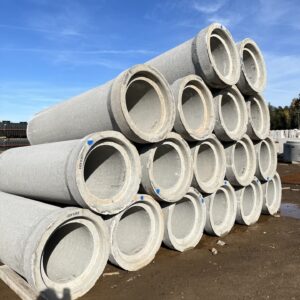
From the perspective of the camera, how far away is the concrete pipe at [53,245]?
3635 millimetres

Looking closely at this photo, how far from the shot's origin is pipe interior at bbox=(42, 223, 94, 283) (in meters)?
4.35

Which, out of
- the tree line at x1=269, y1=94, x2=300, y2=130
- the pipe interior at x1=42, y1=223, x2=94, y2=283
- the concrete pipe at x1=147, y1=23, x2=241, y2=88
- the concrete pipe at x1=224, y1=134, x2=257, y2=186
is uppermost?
the tree line at x1=269, y1=94, x2=300, y2=130

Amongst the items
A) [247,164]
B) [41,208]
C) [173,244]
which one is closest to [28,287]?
[41,208]

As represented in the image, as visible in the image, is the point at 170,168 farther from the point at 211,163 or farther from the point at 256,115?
the point at 256,115

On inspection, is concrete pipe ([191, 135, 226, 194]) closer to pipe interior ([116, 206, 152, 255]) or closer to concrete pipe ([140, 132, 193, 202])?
concrete pipe ([140, 132, 193, 202])

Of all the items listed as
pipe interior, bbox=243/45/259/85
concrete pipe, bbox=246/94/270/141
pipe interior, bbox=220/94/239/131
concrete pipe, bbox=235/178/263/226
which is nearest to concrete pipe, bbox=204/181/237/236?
concrete pipe, bbox=235/178/263/226

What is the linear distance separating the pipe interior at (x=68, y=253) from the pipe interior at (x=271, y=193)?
5.44 meters

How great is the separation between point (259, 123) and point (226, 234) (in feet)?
9.31

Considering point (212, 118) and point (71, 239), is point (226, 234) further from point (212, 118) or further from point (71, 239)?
point (71, 239)

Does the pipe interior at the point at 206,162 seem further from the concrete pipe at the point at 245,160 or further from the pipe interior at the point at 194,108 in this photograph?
the concrete pipe at the point at 245,160

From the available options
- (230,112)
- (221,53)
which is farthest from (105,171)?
(221,53)

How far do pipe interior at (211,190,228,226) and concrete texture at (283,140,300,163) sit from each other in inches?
645

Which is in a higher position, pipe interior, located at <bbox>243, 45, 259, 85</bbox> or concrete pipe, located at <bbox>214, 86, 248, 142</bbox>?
pipe interior, located at <bbox>243, 45, 259, 85</bbox>

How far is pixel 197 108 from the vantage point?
6148 millimetres
